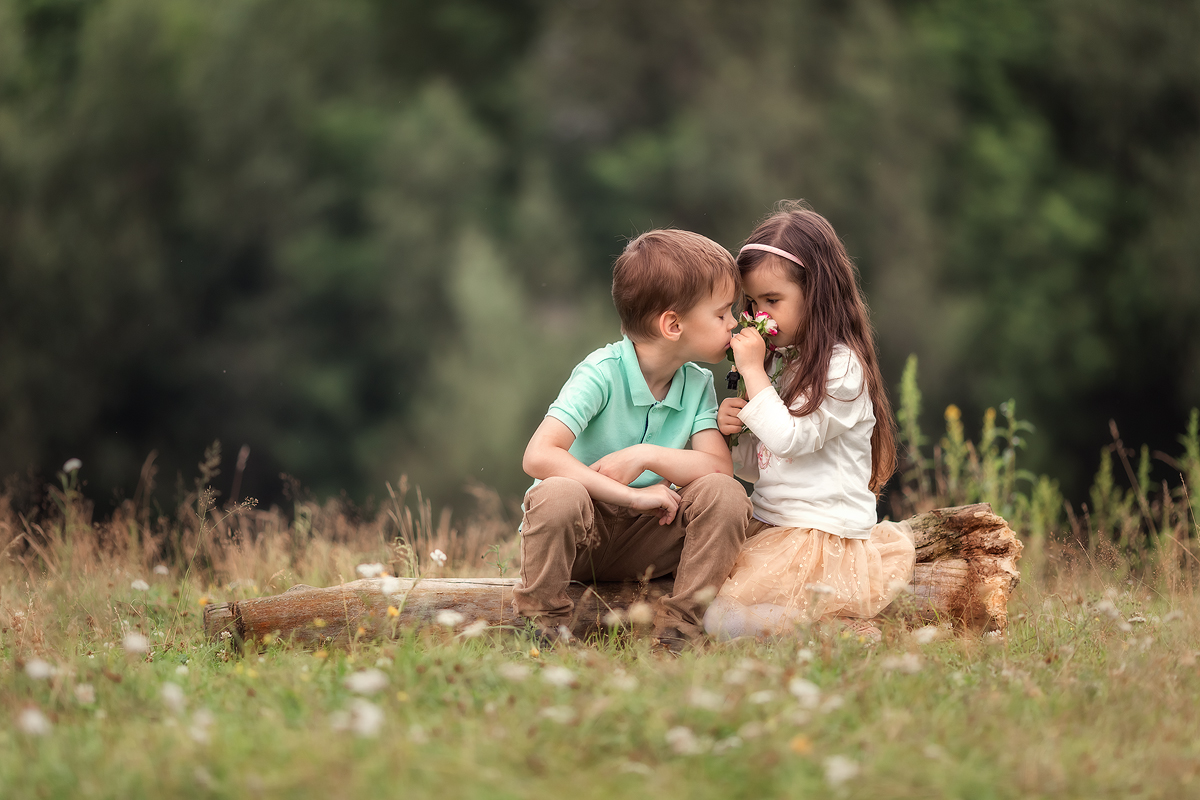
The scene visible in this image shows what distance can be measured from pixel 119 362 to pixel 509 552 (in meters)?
14.0

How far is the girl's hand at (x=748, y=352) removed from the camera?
11.1ft

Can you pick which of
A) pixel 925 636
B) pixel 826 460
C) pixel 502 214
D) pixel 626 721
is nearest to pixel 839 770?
pixel 626 721

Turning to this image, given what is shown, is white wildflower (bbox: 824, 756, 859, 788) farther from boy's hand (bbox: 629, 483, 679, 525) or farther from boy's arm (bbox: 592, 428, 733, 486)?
boy's arm (bbox: 592, 428, 733, 486)

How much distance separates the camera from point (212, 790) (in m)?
1.99

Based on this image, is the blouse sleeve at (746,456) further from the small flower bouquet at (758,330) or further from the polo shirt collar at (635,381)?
the polo shirt collar at (635,381)

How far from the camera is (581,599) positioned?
3.30m

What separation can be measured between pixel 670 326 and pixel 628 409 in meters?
0.31

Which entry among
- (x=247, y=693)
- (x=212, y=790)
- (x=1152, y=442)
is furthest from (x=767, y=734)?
(x=1152, y=442)

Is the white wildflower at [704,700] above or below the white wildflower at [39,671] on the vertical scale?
below

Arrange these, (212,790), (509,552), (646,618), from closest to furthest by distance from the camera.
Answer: (212,790) < (646,618) < (509,552)

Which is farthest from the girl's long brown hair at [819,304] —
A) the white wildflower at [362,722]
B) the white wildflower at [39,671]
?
the white wildflower at [39,671]

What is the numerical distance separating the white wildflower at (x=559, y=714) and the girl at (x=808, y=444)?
107 centimetres

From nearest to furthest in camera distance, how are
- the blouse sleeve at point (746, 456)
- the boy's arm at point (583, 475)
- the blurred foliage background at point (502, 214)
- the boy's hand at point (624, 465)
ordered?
1. the boy's arm at point (583, 475)
2. the boy's hand at point (624, 465)
3. the blouse sleeve at point (746, 456)
4. the blurred foliage background at point (502, 214)

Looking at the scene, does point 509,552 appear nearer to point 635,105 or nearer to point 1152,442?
point 1152,442
